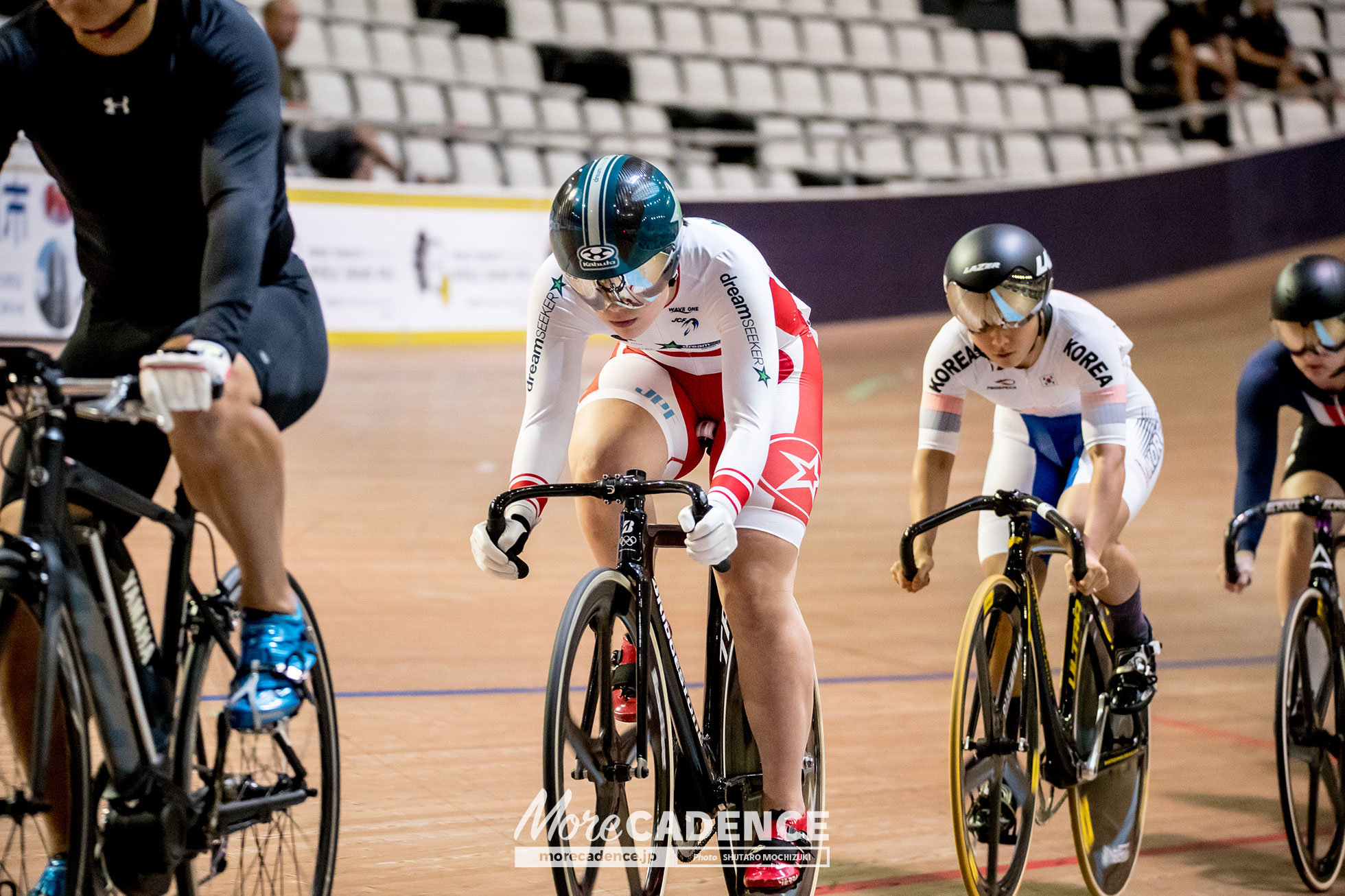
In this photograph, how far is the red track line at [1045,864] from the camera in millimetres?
2961

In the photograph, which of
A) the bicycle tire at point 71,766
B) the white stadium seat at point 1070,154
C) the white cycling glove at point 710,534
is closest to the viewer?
the bicycle tire at point 71,766

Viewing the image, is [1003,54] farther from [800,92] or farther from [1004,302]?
[1004,302]

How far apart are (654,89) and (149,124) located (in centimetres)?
1127

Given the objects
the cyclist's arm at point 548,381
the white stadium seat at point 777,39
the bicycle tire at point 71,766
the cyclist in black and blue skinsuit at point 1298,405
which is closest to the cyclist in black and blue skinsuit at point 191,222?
the bicycle tire at point 71,766

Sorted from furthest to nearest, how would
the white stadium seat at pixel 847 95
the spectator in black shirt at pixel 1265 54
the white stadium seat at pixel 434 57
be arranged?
the spectator in black shirt at pixel 1265 54 → the white stadium seat at pixel 847 95 → the white stadium seat at pixel 434 57

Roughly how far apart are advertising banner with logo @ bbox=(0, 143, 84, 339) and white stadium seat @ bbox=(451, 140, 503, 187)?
10.2ft

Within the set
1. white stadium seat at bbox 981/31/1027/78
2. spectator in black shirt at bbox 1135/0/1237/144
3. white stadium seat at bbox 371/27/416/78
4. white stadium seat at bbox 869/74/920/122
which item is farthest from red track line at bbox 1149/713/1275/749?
white stadium seat at bbox 981/31/1027/78

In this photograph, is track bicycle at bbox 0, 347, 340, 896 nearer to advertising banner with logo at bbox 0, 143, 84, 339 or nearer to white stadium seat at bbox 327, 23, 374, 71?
advertising banner with logo at bbox 0, 143, 84, 339

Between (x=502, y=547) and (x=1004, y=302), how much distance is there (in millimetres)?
1167

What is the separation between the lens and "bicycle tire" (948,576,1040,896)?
2.72 metres

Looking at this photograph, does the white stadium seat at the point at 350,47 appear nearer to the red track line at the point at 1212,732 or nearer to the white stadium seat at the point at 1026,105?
the white stadium seat at the point at 1026,105

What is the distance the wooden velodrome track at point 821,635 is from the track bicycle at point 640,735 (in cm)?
45

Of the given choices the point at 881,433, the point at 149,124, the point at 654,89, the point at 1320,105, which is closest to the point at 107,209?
the point at 149,124

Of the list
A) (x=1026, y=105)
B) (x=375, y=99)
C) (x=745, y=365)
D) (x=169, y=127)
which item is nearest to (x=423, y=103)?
(x=375, y=99)
